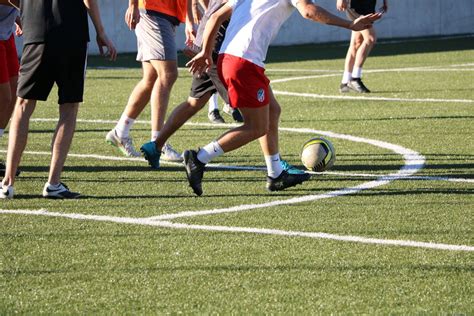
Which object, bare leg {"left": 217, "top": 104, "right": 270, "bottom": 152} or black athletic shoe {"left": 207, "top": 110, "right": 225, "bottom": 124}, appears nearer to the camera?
bare leg {"left": 217, "top": 104, "right": 270, "bottom": 152}

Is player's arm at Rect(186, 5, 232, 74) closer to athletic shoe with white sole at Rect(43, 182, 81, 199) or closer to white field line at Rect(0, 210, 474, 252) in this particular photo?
athletic shoe with white sole at Rect(43, 182, 81, 199)

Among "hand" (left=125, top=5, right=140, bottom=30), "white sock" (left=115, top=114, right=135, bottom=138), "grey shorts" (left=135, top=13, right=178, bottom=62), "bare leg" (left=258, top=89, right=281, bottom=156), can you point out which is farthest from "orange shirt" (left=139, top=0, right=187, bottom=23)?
"bare leg" (left=258, top=89, right=281, bottom=156)

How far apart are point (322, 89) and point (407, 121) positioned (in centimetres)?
457

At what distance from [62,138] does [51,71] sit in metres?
0.51

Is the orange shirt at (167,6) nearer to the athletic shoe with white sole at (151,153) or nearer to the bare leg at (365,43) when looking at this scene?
the athletic shoe with white sole at (151,153)

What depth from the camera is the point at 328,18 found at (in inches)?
347

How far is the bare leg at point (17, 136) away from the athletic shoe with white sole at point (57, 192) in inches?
10.3

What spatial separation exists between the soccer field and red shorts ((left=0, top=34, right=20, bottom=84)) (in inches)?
32.7

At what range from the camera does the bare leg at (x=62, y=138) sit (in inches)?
360

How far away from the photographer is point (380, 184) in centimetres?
965

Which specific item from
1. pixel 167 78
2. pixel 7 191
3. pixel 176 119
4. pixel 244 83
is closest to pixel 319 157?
pixel 176 119

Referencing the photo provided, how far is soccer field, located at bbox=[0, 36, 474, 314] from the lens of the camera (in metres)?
6.09

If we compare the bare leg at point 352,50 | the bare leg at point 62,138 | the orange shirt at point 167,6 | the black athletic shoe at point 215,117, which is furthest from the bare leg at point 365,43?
the bare leg at point 62,138

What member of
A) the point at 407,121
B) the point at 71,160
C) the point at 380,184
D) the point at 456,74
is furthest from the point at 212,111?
the point at 456,74
